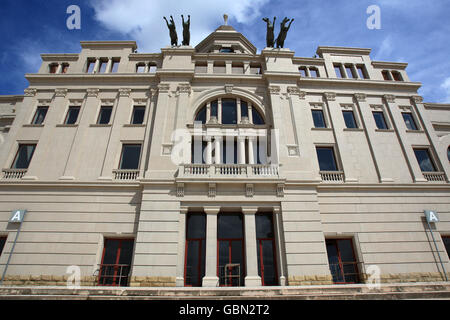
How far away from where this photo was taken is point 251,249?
53.0 ft

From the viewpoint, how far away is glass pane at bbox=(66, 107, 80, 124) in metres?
22.0

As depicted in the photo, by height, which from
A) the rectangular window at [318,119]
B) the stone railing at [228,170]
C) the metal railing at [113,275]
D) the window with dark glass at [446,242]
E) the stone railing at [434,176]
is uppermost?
the rectangular window at [318,119]

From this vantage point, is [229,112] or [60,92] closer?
[60,92]

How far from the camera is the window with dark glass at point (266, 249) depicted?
52.8 ft

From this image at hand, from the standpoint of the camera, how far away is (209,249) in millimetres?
16078

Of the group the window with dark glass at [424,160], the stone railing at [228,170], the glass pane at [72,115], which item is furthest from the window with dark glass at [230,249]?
the window with dark glass at [424,160]

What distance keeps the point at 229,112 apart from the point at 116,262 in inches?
601

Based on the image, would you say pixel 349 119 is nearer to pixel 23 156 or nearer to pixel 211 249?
pixel 211 249

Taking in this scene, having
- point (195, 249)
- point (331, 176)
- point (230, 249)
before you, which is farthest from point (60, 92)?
point (331, 176)

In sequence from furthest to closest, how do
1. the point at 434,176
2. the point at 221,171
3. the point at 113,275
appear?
the point at 434,176 < the point at 221,171 < the point at 113,275

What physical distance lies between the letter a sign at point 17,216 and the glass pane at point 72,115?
28.0 feet

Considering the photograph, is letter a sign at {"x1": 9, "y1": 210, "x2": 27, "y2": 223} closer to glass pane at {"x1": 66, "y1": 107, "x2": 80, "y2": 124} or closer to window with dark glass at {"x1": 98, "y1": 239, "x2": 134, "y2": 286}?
window with dark glass at {"x1": 98, "y1": 239, "x2": 134, "y2": 286}

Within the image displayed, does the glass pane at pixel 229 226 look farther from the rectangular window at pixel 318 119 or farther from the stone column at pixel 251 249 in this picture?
the rectangular window at pixel 318 119

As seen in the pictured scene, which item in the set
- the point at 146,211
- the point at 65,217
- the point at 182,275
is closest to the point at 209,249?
the point at 182,275
